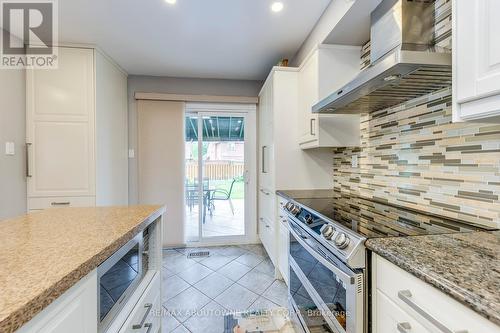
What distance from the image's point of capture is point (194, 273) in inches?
103

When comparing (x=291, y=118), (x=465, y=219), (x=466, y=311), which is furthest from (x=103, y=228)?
(x=291, y=118)

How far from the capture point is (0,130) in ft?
7.21

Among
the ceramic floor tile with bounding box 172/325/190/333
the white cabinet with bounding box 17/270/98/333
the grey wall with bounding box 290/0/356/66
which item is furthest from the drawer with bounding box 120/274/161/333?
the grey wall with bounding box 290/0/356/66

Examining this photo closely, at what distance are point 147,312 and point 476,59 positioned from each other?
5.44 feet

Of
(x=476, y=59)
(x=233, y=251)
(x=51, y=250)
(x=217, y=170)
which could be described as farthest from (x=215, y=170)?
(x=476, y=59)

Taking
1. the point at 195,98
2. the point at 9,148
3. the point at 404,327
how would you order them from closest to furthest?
1. the point at 404,327
2. the point at 9,148
3. the point at 195,98

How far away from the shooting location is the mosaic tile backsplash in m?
1.07

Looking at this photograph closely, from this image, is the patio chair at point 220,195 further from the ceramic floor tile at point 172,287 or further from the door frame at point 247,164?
the ceramic floor tile at point 172,287

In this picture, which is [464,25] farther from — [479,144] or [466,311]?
[466,311]

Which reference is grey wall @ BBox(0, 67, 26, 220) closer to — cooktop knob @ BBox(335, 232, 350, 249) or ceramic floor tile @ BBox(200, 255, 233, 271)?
ceramic floor tile @ BBox(200, 255, 233, 271)

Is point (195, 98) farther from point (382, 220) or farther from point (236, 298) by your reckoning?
point (382, 220)

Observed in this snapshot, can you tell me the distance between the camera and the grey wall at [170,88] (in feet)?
11.1

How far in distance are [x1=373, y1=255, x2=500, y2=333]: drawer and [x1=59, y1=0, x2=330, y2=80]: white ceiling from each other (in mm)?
1969

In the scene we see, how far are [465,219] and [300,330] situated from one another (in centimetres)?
114
